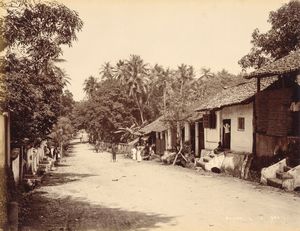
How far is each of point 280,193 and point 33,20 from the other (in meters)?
9.80

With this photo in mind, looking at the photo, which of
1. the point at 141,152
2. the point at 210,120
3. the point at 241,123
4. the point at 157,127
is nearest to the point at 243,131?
the point at 241,123

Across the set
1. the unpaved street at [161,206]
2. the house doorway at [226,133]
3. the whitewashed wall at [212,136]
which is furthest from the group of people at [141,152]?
the unpaved street at [161,206]

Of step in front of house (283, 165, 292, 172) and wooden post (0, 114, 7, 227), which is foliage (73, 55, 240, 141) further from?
wooden post (0, 114, 7, 227)

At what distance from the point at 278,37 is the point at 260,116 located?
11.7m

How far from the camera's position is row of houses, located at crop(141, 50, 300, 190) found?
59.0ft

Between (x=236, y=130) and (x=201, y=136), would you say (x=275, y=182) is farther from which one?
(x=201, y=136)

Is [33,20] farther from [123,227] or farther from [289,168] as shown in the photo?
[289,168]

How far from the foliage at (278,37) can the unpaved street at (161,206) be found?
1357 centimetres

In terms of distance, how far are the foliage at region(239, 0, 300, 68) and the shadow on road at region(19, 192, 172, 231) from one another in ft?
65.6

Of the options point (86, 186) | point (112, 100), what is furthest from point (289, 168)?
point (112, 100)

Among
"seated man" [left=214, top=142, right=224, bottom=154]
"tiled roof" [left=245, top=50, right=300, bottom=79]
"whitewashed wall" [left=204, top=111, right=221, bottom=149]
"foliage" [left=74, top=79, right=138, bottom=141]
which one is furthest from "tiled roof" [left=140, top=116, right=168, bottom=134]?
"tiled roof" [left=245, top=50, right=300, bottom=79]

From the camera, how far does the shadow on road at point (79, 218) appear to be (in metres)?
10.4

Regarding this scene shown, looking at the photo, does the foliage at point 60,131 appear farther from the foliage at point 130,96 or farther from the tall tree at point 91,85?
the tall tree at point 91,85

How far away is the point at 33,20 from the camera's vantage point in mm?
12047
